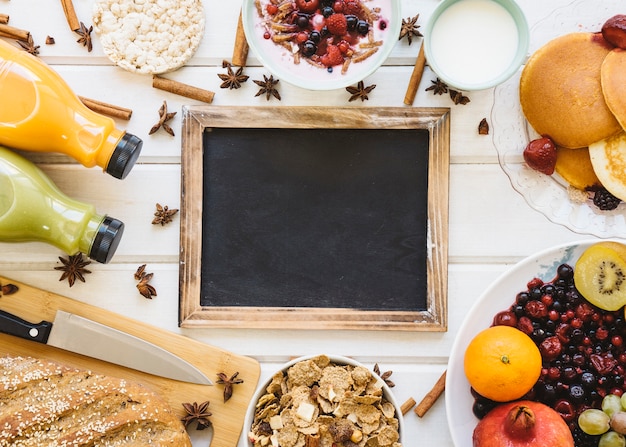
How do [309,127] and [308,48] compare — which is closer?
[308,48]

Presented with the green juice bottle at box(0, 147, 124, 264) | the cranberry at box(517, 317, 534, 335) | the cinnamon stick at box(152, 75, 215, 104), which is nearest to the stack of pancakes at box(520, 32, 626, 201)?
the cranberry at box(517, 317, 534, 335)

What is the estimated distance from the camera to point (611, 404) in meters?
1.31

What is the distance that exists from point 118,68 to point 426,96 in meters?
0.71

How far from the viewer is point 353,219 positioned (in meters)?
1.44

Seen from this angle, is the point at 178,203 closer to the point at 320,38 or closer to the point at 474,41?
the point at 320,38

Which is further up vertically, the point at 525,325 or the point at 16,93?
the point at 16,93

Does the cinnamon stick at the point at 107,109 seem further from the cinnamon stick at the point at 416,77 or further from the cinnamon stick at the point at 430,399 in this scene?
the cinnamon stick at the point at 430,399

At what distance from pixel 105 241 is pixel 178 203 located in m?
0.20

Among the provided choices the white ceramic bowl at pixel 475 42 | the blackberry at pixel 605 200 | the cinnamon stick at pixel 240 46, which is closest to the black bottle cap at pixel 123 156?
the cinnamon stick at pixel 240 46

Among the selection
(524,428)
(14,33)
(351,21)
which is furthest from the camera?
(14,33)

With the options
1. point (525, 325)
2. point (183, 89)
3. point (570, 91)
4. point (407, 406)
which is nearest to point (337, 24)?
point (183, 89)

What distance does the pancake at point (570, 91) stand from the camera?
132 centimetres

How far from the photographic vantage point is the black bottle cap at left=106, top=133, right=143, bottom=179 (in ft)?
4.23

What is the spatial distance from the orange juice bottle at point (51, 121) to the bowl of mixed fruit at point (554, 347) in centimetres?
84
